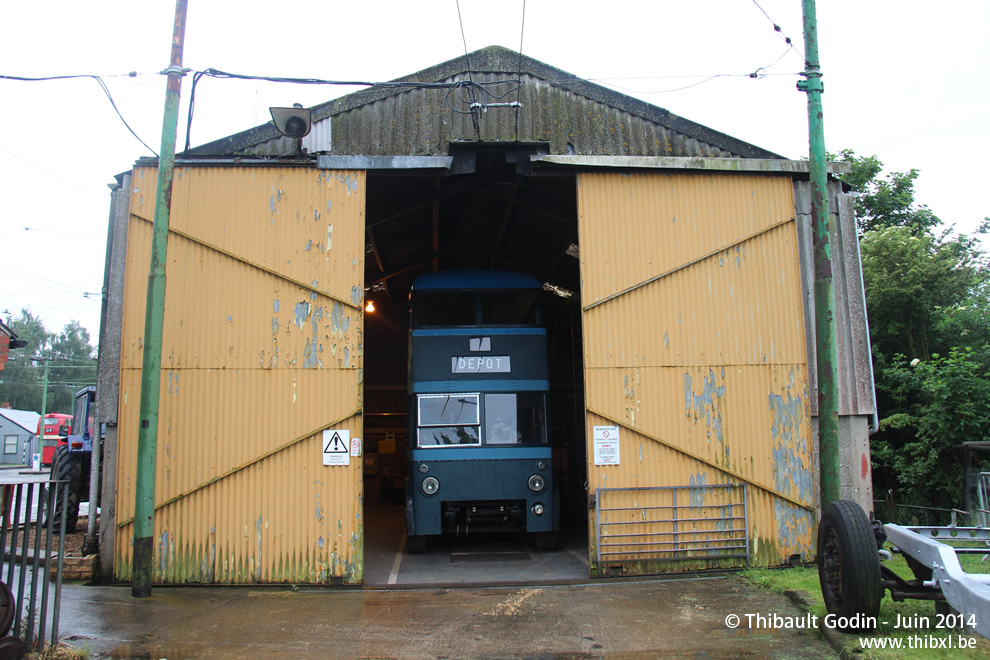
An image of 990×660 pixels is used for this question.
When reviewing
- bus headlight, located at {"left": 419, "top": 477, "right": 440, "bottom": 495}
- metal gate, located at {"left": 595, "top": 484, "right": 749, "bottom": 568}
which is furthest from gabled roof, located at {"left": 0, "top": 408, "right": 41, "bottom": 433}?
metal gate, located at {"left": 595, "top": 484, "right": 749, "bottom": 568}

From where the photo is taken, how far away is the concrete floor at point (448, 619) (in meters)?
5.71

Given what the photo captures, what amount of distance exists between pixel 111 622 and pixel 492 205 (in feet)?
27.7

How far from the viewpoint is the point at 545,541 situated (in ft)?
33.9

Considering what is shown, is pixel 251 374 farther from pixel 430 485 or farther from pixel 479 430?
pixel 479 430

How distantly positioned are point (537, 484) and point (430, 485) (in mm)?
1614

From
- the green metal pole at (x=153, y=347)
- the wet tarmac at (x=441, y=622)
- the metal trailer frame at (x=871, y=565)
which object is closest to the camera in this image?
the metal trailer frame at (x=871, y=565)

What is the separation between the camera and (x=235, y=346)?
8.36m

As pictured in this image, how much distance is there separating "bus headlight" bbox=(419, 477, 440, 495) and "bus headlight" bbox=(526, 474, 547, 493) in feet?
4.51

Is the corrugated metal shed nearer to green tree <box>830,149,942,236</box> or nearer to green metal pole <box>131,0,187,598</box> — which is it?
green metal pole <box>131,0,187,598</box>

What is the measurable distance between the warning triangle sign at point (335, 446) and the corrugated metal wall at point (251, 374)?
0.12 meters

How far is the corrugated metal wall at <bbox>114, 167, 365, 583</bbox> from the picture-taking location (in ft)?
26.3

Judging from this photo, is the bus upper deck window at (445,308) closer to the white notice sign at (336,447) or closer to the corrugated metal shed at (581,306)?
the corrugated metal shed at (581,306)

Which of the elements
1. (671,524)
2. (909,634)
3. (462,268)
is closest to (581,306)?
(671,524)

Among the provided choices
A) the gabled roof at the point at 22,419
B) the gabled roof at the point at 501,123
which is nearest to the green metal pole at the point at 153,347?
the gabled roof at the point at 501,123
